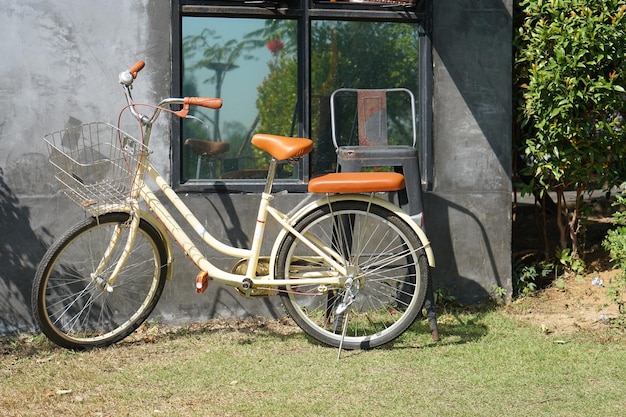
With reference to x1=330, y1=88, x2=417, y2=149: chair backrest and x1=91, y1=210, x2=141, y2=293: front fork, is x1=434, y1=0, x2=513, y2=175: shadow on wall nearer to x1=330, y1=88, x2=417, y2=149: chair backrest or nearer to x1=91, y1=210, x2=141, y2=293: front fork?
x1=330, y1=88, x2=417, y2=149: chair backrest

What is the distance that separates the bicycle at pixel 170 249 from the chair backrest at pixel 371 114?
1.85ft

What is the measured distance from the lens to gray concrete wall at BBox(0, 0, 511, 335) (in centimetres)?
596

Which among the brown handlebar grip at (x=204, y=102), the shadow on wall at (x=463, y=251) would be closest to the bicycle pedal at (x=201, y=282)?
the brown handlebar grip at (x=204, y=102)

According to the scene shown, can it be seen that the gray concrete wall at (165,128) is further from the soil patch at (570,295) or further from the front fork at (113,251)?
the front fork at (113,251)

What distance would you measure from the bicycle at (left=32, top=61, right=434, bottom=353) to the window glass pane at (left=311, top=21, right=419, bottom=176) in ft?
1.81

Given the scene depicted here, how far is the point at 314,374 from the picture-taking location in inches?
203

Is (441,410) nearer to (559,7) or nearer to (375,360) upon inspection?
(375,360)

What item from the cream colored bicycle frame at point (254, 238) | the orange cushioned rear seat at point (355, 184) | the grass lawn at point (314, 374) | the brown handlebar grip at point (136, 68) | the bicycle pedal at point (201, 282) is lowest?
the grass lawn at point (314, 374)

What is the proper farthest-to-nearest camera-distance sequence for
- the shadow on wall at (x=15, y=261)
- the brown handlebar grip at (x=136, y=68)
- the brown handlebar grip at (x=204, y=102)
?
the shadow on wall at (x=15, y=261) < the brown handlebar grip at (x=136, y=68) < the brown handlebar grip at (x=204, y=102)

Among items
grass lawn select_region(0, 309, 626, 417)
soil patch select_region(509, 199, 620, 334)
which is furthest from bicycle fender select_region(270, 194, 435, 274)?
soil patch select_region(509, 199, 620, 334)

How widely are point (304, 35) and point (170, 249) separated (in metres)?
1.72

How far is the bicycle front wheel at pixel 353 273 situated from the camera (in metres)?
5.53

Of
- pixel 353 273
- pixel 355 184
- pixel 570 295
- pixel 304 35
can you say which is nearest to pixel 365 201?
pixel 355 184

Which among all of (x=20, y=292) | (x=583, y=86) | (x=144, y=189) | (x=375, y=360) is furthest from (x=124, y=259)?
(x=583, y=86)
